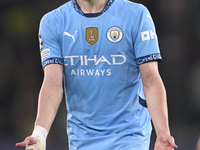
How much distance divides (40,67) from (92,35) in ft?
15.5

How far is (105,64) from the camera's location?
3086 mm

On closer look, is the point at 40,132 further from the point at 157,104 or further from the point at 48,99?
the point at 157,104

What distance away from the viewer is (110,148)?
305 cm

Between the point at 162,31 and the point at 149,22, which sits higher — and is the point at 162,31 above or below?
below

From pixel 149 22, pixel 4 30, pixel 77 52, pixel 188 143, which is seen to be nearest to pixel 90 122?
pixel 77 52

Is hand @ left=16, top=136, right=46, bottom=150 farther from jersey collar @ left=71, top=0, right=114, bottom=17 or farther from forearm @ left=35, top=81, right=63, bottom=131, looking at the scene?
jersey collar @ left=71, top=0, right=114, bottom=17

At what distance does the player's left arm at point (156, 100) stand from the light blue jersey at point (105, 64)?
3.1 inches

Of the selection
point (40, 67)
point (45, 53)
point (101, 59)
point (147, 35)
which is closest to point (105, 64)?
point (101, 59)

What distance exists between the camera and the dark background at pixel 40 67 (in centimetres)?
738

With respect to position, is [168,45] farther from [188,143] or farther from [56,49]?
[56,49]

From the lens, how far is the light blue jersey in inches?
121

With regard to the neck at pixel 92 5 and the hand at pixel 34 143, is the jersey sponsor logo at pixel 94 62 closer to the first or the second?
the neck at pixel 92 5

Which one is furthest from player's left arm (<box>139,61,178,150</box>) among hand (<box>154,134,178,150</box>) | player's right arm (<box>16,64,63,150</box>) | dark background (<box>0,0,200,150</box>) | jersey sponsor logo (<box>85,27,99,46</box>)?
dark background (<box>0,0,200,150</box>)

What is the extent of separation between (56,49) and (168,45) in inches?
183
